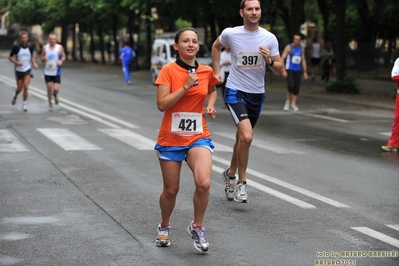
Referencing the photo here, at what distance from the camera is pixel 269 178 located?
1030 cm

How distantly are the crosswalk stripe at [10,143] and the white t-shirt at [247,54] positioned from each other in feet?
15.9

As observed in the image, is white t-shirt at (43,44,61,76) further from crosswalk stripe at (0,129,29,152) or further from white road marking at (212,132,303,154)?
white road marking at (212,132,303,154)

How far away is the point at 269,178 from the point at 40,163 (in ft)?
10.1

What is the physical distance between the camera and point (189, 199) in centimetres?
881

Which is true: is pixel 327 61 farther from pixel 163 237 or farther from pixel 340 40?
pixel 163 237

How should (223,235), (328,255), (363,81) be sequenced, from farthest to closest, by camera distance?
1. (363,81)
2. (223,235)
3. (328,255)

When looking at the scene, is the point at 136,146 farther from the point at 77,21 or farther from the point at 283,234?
the point at 77,21

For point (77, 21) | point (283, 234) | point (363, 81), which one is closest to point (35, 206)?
point (283, 234)

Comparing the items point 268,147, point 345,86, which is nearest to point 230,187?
point 268,147

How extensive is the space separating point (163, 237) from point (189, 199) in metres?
2.14

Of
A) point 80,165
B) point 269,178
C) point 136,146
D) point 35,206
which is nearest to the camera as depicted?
point 35,206

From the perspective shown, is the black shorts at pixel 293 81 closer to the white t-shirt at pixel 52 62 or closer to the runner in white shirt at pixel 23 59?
the white t-shirt at pixel 52 62

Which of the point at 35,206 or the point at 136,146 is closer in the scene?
the point at 35,206

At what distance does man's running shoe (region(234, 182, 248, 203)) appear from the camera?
8.65 meters
